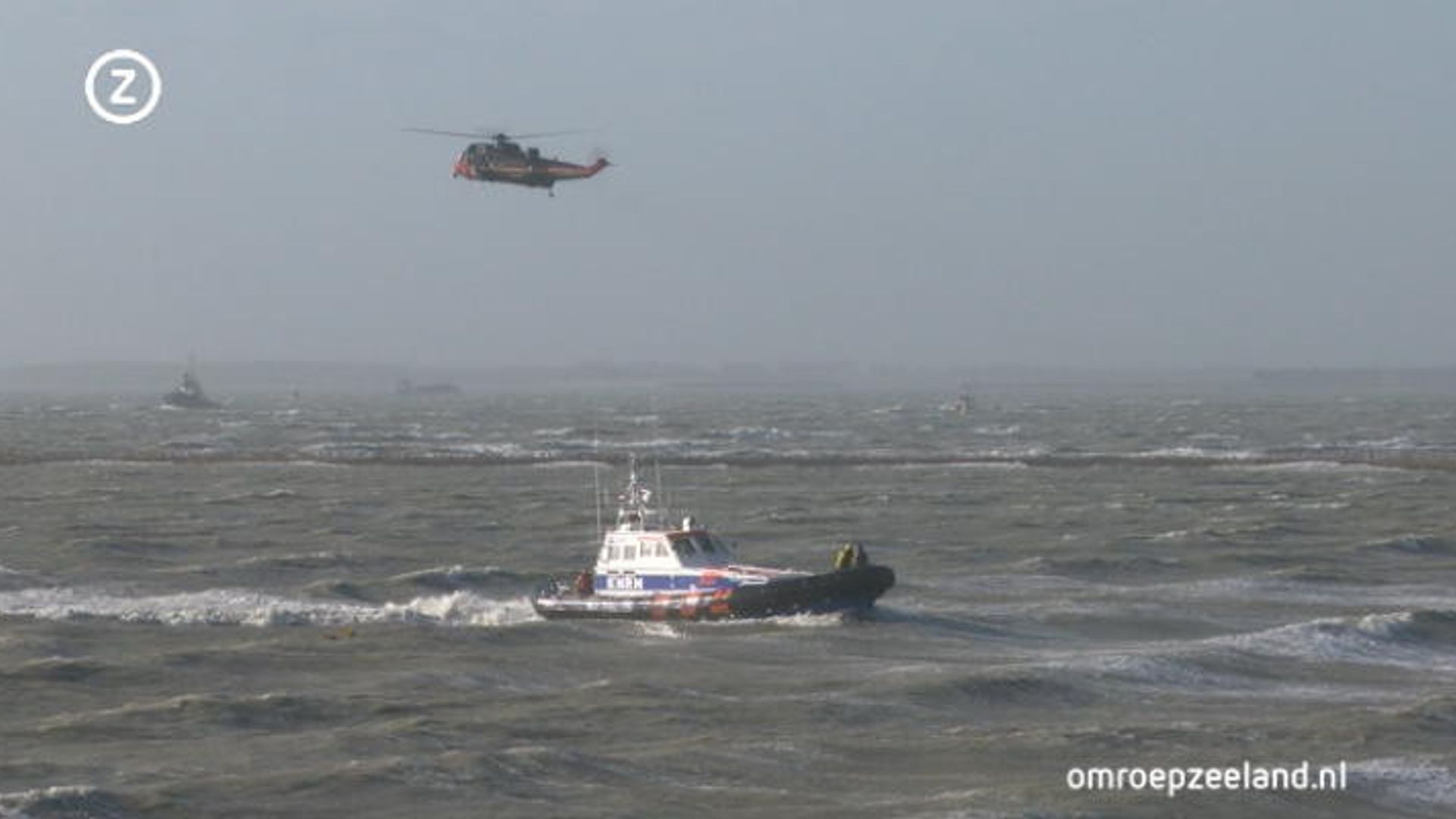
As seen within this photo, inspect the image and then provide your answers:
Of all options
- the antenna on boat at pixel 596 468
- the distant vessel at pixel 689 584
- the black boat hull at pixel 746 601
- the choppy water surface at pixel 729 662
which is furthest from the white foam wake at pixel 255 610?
the antenna on boat at pixel 596 468

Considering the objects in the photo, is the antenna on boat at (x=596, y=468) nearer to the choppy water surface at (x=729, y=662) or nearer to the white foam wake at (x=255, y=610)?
the choppy water surface at (x=729, y=662)

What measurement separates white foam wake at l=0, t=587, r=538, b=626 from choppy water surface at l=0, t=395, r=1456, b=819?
0.16m

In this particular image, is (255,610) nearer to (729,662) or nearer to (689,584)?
(689,584)

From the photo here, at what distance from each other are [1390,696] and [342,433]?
127 meters

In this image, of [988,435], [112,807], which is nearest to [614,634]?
[112,807]

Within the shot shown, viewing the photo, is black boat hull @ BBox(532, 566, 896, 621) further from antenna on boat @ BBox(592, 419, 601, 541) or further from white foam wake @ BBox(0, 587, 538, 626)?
antenna on boat @ BBox(592, 419, 601, 541)

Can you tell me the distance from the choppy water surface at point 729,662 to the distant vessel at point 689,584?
0.48 m

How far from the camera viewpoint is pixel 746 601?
146ft

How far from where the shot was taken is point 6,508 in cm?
7900

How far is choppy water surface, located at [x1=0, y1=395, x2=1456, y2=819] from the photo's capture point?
2889 centimetres

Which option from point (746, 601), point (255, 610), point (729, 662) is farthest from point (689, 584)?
point (255, 610)

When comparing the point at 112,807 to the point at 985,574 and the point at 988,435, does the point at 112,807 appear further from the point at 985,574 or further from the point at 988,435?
the point at 988,435

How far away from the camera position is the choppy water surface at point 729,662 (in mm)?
28891

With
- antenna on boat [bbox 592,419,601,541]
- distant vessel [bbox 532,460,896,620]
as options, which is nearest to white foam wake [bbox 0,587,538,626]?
distant vessel [bbox 532,460,896,620]
